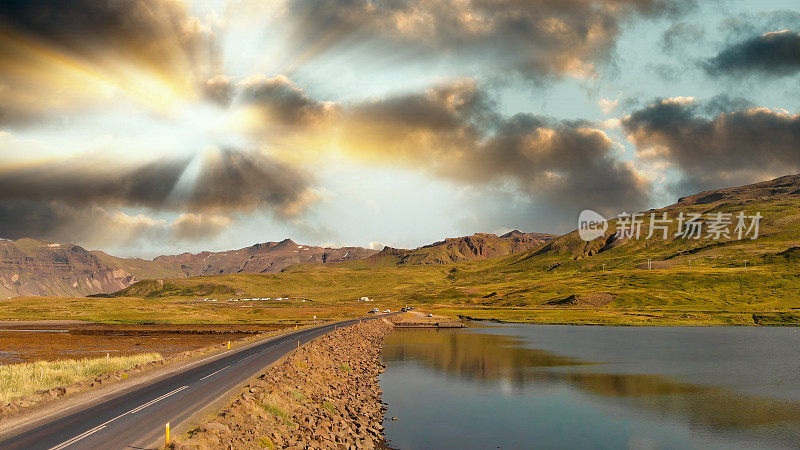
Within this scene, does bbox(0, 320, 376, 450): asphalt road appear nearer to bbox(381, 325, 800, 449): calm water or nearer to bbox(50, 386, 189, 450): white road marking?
bbox(50, 386, 189, 450): white road marking

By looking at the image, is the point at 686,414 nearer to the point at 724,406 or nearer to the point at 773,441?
the point at 724,406

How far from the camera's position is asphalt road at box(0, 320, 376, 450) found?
26.2 metres

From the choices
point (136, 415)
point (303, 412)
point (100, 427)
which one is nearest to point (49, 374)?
point (136, 415)

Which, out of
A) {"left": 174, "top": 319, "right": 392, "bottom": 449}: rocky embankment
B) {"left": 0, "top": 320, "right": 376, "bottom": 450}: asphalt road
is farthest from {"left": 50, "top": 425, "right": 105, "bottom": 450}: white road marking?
{"left": 174, "top": 319, "right": 392, "bottom": 449}: rocky embankment

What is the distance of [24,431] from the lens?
28.7 m

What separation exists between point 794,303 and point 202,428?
216955 mm

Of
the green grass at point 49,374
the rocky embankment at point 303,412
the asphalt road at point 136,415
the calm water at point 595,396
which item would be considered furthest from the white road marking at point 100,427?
the calm water at point 595,396

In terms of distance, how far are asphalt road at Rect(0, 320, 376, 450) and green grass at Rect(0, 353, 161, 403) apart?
846 cm

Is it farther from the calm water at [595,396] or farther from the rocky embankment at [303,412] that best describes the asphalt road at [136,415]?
the calm water at [595,396]

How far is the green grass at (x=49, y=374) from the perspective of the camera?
43.1m

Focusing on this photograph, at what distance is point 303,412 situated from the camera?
3691 cm

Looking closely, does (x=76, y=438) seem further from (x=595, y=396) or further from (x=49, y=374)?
(x=595, y=396)

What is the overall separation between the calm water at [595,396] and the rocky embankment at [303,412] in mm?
2589

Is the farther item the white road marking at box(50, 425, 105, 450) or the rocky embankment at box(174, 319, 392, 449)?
the rocky embankment at box(174, 319, 392, 449)
